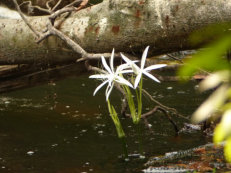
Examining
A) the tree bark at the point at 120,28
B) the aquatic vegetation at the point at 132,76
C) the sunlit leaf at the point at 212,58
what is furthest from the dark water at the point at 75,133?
the sunlit leaf at the point at 212,58

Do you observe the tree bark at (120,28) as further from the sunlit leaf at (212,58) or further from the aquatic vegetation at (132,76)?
the sunlit leaf at (212,58)

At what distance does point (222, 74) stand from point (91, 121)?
4.00 m

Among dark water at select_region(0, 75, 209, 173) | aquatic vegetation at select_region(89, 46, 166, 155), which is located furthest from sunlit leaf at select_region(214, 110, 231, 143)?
dark water at select_region(0, 75, 209, 173)

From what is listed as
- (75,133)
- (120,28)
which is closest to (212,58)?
(120,28)

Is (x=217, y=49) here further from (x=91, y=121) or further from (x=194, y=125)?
(x=91, y=121)

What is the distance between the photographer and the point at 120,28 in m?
3.52

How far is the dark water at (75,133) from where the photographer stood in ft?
10.8

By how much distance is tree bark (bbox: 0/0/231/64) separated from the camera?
3.24 m

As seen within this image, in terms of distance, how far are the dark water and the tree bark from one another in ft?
2.07

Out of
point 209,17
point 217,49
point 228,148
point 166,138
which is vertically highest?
point 209,17

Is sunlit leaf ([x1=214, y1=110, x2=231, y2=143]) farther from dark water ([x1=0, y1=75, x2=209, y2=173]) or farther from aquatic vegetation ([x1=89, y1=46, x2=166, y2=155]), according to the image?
dark water ([x1=0, y1=75, x2=209, y2=173])

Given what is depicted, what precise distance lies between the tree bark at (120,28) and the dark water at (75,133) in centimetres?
63

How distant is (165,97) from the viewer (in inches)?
207

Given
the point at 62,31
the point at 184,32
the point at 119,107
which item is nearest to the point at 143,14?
the point at 184,32
